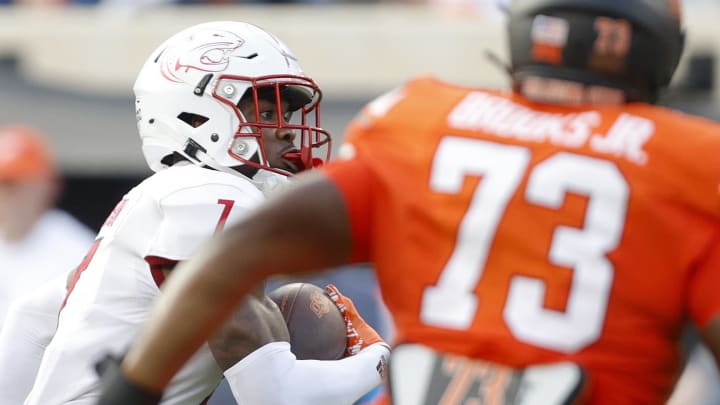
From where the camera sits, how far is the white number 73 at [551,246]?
226 centimetres

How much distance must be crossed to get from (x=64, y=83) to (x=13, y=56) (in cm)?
39

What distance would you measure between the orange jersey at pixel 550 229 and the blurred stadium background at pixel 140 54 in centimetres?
769

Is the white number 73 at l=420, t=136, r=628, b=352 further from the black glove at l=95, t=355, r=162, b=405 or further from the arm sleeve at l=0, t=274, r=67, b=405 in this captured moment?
the arm sleeve at l=0, t=274, r=67, b=405

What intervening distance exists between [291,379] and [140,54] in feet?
24.3

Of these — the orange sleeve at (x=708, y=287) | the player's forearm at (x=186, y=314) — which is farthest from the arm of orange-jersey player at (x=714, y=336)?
the player's forearm at (x=186, y=314)

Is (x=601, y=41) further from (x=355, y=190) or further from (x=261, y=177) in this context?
(x=261, y=177)

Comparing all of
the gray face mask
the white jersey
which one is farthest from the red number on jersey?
the gray face mask

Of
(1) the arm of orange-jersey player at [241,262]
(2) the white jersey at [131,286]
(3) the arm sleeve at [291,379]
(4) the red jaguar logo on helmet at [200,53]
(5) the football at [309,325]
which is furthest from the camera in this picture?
(4) the red jaguar logo on helmet at [200,53]

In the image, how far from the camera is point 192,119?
12.0 ft

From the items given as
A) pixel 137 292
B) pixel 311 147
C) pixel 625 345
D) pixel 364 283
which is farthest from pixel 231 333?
pixel 364 283

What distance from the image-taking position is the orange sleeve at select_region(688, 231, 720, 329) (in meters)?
2.24

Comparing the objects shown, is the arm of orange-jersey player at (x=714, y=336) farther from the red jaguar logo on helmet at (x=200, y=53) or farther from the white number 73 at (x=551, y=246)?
the red jaguar logo on helmet at (x=200, y=53)

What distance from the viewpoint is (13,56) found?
10.2 meters

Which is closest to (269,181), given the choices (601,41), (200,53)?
(200,53)
